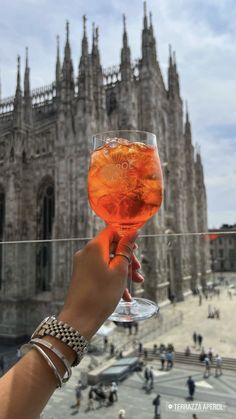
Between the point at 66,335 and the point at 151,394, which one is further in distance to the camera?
the point at 151,394

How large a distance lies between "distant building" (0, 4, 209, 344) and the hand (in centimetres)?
1726

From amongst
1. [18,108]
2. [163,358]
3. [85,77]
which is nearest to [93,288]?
[163,358]

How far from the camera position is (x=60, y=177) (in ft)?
66.2

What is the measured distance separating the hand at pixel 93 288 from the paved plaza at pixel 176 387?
11.0ft

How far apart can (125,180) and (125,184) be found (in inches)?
0.8

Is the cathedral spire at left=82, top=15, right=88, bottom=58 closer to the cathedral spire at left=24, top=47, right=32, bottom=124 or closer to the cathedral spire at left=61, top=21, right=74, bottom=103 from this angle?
the cathedral spire at left=61, top=21, right=74, bottom=103

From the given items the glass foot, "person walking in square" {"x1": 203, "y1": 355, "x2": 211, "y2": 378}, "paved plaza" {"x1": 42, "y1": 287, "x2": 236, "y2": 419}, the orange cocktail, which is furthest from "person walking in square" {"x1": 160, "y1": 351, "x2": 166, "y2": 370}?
the orange cocktail

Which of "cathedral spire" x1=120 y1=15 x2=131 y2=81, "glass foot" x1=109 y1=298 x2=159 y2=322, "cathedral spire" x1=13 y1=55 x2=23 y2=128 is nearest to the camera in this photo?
"glass foot" x1=109 y1=298 x2=159 y2=322

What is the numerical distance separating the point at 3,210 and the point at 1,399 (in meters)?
24.1

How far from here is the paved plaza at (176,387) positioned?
6352mm

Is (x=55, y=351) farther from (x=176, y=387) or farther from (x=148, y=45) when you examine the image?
(x=148, y=45)

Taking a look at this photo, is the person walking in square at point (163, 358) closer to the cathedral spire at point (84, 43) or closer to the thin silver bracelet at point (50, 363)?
the thin silver bracelet at point (50, 363)

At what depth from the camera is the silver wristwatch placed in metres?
0.96

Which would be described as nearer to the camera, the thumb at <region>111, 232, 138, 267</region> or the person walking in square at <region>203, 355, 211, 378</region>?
the thumb at <region>111, 232, 138, 267</region>
